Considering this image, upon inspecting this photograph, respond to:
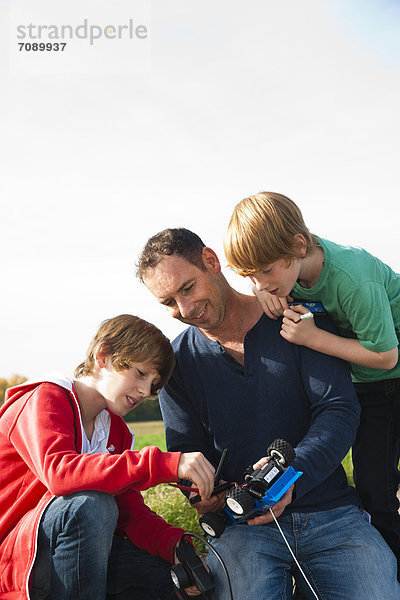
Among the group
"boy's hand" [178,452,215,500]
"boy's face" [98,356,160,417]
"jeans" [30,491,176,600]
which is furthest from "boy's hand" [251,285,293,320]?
"jeans" [30,491,176,600]

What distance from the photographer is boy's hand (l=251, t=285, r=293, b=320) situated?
2910 millimetres

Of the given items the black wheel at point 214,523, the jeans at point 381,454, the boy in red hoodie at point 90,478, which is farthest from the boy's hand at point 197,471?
the jeans at point 381,454

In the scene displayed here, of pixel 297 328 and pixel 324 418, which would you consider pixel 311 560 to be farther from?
pixel 297 328

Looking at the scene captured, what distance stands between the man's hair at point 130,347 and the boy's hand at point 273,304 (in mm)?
499

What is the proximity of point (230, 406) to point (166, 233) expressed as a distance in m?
0.89

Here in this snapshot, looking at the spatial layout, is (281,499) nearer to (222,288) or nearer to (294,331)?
(294,331)

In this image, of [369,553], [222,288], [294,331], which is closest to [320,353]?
[294,331]

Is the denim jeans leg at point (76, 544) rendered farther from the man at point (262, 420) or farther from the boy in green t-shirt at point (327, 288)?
the boy in green t-shirt at point (327, 288)

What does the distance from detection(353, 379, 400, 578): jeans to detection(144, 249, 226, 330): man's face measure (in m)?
0.97

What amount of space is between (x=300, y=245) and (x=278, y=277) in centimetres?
21

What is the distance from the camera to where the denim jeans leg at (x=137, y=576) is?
9.14 ft

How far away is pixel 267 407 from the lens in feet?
9.19

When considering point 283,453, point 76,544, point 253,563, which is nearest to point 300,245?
point 283,453

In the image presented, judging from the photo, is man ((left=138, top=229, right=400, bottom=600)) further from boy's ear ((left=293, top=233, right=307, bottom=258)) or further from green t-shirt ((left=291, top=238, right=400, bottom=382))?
boy's ear ((left=293, top=233, right=307, bottom=258))
